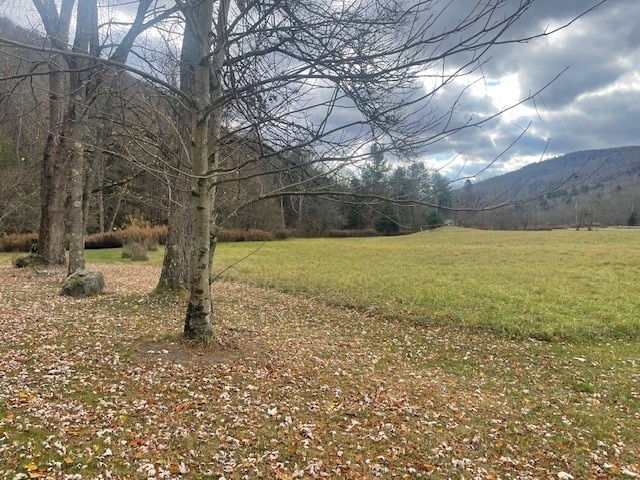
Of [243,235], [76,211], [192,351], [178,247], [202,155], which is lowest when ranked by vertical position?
[192,351]

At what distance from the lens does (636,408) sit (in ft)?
18.2

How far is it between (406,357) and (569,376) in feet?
8.62

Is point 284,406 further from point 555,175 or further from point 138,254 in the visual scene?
point 138,254

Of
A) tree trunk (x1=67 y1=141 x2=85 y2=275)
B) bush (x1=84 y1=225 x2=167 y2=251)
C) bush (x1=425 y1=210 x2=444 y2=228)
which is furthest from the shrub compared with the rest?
bush (x1=425 y1=210 x2=444 y2=228)

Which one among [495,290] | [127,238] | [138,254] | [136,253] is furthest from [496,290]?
[127,238]

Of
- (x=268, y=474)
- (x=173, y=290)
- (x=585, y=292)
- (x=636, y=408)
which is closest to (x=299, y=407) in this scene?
(x=268, y=474)

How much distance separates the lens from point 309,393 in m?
4.96

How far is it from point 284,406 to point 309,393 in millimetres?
502

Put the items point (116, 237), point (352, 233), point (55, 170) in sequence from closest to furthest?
point (55, 170), point (116, 237), point (352, 233)

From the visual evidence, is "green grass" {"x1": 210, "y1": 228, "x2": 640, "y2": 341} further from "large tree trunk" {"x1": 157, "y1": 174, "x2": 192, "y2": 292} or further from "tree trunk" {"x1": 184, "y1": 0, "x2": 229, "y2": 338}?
"tree trunk" {"x1": 184, "y1": 0, "x2": 229, "y2": 338}

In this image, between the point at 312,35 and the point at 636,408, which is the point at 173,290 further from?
the point at 636,408

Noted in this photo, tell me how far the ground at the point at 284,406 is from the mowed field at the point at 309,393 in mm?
20

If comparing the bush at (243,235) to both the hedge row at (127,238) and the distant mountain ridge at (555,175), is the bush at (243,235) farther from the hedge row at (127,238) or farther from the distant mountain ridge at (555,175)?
the distant mountain ridge at (555,175)

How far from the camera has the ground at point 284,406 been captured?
3.52m
